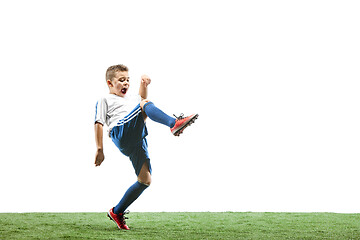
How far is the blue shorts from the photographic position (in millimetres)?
2766

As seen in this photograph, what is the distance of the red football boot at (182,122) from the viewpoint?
2.45 meters

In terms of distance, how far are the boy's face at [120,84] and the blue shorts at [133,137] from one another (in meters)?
0.25

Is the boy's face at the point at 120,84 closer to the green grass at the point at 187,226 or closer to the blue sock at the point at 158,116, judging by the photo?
the blue sock at the point at 158,116

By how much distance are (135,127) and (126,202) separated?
575 mm

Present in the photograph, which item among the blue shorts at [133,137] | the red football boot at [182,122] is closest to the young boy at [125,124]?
the blue shorts at [133,137]

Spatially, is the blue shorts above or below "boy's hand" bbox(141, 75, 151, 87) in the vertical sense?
below

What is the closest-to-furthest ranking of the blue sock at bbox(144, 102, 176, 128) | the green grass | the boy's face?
1. the blue sock at bbox(144, 102, 176, 128)
2. the green grass
3. the boy's face

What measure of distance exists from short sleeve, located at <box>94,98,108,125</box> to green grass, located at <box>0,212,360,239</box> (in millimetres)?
680

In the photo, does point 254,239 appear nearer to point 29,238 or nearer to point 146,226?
point 146,226

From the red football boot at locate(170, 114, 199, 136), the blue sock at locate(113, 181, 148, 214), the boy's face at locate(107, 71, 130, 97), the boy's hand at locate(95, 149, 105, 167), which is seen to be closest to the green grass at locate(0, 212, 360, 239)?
the blue sock at locate(113, 181, 148, 214)

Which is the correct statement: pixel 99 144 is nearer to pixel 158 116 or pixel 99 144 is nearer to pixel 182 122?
pixel 158 116

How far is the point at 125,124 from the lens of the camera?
9.14 feet

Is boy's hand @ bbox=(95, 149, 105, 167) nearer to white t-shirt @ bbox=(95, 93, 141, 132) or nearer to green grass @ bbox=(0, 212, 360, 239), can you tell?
white t-shirt @ bbox=(95, 93, 141, 132)

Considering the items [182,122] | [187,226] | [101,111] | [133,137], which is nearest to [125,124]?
[133,137]
